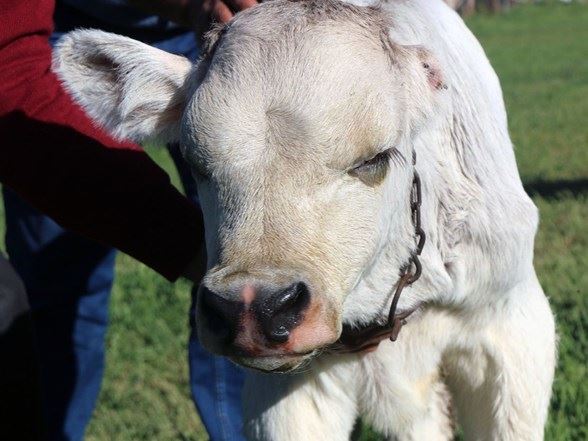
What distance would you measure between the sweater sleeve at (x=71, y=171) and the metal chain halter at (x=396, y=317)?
1.61ft

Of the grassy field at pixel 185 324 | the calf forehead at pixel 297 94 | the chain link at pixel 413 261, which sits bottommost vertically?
the grassy field at pixel 185 324

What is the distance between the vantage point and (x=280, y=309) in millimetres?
2926

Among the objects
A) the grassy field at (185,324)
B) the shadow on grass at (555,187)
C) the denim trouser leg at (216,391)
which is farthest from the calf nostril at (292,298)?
the shadow on grass at (555,187)

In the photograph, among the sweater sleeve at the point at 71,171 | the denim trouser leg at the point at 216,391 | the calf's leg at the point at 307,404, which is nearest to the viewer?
the sweater sleeve at the point at 71,171

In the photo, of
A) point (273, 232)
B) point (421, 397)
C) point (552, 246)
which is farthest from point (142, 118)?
point (552, 246)

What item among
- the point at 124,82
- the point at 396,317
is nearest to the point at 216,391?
the point at 396,317

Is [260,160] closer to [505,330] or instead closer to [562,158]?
[505,330]

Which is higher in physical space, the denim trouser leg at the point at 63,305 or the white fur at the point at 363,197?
the white fur at the point at 363,197

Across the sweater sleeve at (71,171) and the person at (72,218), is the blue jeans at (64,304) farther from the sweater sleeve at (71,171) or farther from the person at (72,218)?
the sweater sleeve at (71,171)

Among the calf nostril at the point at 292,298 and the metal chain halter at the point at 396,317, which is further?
the metal chain halter at the point at 396,317

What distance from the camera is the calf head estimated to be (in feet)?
9.81

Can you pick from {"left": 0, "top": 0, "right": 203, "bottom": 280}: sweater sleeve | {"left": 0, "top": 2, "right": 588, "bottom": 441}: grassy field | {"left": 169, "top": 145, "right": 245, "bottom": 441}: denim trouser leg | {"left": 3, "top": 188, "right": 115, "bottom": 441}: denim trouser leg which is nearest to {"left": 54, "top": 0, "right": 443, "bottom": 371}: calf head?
{"left": 0, "top": 0, "right": 203, "bottom": 280}: sweater sleeve

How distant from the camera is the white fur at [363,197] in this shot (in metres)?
3.15

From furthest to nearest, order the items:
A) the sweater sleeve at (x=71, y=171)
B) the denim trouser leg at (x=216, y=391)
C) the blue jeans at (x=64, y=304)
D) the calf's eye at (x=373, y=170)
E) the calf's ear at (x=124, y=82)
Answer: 1. the blue jeans at (x=64, y=304)
2. the denim trouser leg at (x=216, y=391)
3. the sweater sleeve at (x=71, y=171)
4. the calf's ear at (x=124, y=82)
5. the calf's eye at (x=373, y=170)
